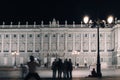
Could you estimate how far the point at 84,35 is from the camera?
89500 mm

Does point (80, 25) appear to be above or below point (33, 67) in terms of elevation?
above

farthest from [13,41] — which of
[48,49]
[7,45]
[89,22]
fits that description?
[89,22]

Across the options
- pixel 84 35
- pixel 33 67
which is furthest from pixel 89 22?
pixel 84 35

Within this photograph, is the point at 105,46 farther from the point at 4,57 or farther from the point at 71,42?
the point at 4,57

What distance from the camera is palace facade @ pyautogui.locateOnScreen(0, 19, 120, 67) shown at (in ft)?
293

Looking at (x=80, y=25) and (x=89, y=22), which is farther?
(x=80, y=25)

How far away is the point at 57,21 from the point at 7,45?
39.0 ft

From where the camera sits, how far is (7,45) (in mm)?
89500

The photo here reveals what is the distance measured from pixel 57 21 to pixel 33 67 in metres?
74.8

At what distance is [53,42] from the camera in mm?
89938

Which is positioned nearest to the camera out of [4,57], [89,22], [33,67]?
[33,67]

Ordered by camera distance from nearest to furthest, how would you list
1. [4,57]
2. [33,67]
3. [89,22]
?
1. [33,67]
2. [89,22]
3. [4,57]

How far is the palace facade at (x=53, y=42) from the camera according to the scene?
8925cm

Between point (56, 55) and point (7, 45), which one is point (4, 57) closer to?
point (7, 45)
